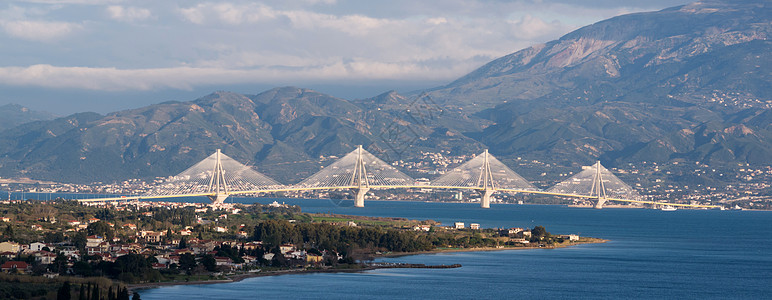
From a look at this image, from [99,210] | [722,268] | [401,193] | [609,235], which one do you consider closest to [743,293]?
[722,268]

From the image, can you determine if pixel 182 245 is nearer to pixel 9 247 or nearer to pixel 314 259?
pixel 314 259

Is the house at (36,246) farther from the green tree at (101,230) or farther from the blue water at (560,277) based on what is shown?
the blue water at (560,277)

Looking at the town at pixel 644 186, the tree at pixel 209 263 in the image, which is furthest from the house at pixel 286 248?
the town at pixel 644 186

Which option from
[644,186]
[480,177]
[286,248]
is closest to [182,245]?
[286,248]

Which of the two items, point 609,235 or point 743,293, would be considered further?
point 609,235

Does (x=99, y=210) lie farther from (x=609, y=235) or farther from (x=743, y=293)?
(x=743, y=293)

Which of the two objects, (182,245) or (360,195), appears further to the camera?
(360,195)

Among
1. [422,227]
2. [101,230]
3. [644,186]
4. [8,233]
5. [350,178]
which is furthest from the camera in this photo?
[644,186]
